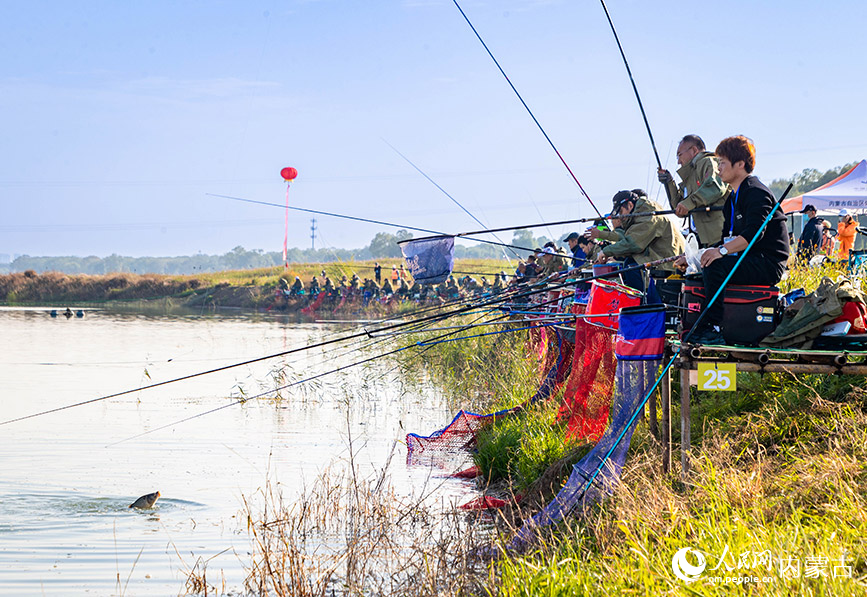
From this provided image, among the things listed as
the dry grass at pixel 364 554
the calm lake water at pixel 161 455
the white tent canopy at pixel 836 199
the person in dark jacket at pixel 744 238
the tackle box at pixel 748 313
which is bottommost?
the calm lake water at pixel 161 455

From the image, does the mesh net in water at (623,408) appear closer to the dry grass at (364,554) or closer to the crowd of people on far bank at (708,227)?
the crowd of people on far bank at (708,227)

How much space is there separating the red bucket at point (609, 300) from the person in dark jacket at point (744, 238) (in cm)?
87

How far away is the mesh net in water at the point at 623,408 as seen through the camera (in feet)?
17.6

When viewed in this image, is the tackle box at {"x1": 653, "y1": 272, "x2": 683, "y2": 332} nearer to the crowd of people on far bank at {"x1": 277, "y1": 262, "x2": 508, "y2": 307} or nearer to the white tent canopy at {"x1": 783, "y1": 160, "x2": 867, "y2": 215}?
the white tent canopy at {"x1": 783, "y1": 160, "x2": 867, "y2": 215}

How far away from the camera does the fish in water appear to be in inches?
295

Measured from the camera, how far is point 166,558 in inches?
245

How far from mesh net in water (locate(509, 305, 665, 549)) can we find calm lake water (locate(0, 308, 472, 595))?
1.86 meters

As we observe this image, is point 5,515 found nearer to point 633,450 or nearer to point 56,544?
point 56,544

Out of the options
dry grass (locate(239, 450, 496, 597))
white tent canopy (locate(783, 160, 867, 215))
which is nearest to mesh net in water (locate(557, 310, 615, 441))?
dry grass (locate(239, 450, 496, 597))

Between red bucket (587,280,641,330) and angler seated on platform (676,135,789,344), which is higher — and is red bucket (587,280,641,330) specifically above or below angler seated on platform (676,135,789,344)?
below

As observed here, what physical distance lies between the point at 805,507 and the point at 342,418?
8.12 m

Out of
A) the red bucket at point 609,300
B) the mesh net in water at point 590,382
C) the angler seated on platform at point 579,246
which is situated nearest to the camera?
the red bucket at point 609,300

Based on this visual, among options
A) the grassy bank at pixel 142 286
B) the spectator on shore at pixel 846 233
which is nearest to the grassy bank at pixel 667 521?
the spectator on shore at pixel 846 233

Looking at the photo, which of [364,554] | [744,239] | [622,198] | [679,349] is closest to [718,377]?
[679,349]
